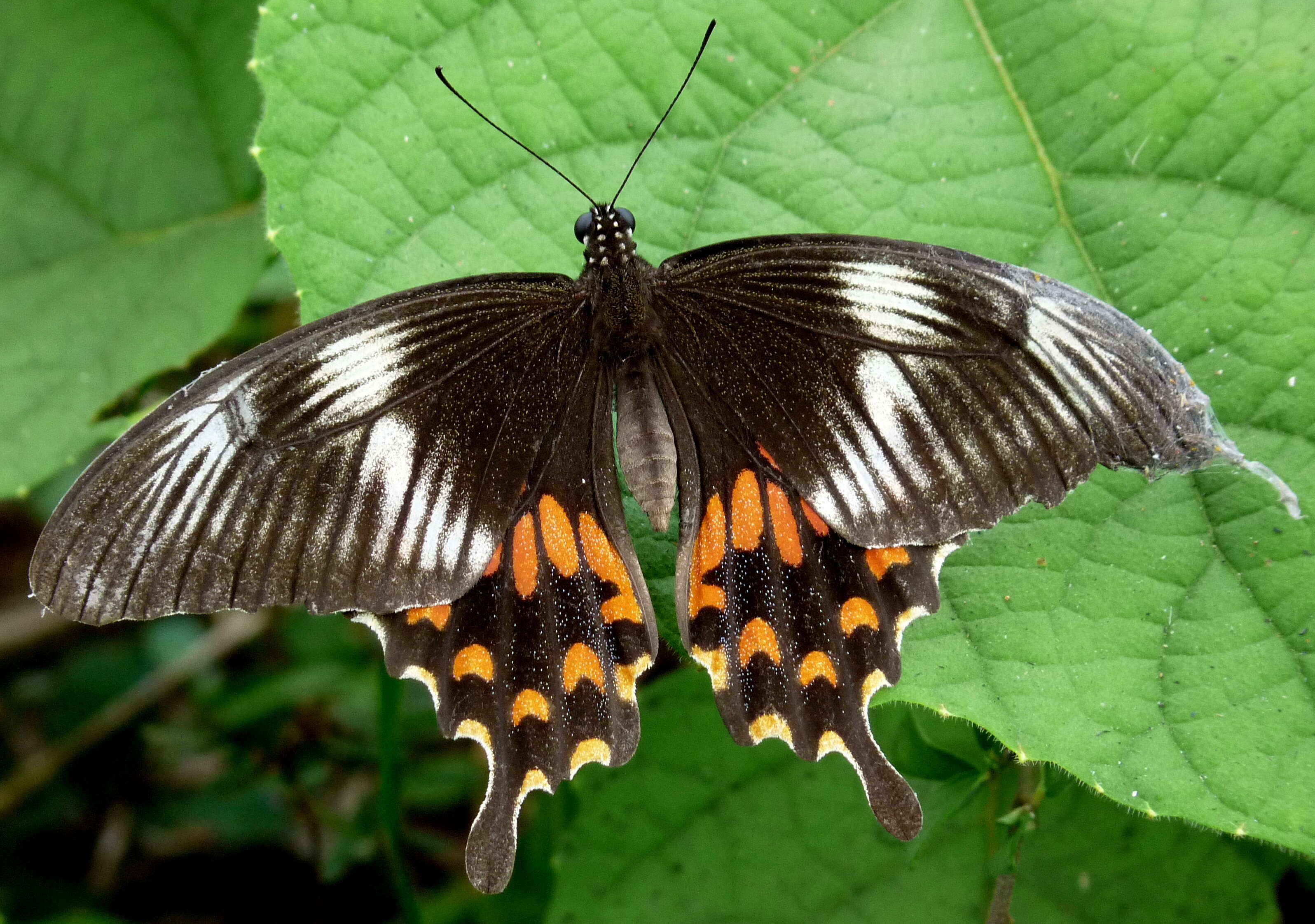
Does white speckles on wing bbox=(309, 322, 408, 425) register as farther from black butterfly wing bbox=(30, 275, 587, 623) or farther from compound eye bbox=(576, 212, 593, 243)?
compound eye bbox=(576, 212, 593, 243)

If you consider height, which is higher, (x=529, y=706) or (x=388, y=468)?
(x=388, y=468)

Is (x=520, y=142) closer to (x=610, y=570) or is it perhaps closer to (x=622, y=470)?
(x=622, y=470)

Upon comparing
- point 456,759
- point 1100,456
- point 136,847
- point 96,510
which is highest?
point 1100,456

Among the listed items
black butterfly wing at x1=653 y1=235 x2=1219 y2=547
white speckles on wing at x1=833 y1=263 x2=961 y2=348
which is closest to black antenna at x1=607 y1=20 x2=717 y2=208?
black butterfly wing at x1=653 y1=235 x2=1219 y2=547

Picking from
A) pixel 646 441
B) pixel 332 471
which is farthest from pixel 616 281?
pixel 332 471

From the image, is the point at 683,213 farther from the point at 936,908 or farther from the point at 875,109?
the point at 936,908

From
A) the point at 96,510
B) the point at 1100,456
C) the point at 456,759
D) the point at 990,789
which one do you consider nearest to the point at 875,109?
the point at 1100,456
